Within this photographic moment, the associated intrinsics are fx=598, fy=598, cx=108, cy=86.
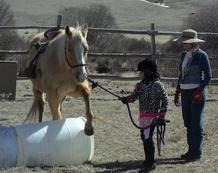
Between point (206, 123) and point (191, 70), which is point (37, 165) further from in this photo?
point (206, 123)

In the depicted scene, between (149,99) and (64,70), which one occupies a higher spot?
(64,70)

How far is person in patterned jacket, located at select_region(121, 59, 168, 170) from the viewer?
7.56 m

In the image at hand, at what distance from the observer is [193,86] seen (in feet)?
26.5

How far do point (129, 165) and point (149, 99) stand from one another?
99cm

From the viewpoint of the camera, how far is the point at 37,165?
7.47 metres

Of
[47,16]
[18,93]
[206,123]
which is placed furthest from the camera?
[47,16]

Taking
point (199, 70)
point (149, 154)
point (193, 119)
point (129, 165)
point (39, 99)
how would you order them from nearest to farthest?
point (149, 154)
point (129, 165)
point (199, 70)
point (193, 119)
point (39, 99)

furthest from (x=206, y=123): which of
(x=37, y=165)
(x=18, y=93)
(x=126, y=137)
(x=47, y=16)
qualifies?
(x=47, y=16)

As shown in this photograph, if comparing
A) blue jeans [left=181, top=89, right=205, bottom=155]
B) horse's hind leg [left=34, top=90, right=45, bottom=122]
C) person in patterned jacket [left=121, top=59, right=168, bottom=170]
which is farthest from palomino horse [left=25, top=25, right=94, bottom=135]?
blue jeans [left=181, top=89, right=205, bottom=155]

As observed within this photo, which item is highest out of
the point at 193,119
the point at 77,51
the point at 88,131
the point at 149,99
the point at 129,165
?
the point at 77,51

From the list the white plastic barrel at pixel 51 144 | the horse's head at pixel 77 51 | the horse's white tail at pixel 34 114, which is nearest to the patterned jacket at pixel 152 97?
the horse's head at pixel 77 51

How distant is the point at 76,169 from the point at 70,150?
282 mm

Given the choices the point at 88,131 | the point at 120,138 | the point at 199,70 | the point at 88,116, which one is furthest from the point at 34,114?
the point at 199,70

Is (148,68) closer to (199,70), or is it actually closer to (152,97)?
(152,97)
